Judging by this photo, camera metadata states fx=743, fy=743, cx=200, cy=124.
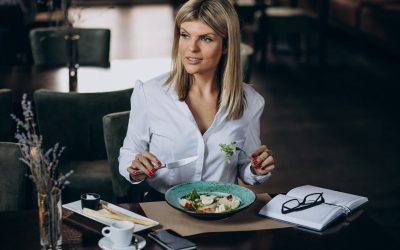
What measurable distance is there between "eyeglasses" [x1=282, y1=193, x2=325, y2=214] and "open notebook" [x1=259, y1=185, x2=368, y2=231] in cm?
1

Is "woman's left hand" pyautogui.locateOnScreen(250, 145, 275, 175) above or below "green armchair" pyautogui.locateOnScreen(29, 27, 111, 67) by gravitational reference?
above

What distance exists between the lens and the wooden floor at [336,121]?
4.92 metres

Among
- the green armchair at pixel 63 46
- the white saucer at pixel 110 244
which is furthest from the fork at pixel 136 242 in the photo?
the green armchair at pixel 63 46

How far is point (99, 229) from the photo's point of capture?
7.06 ft

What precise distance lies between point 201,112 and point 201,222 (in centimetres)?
57

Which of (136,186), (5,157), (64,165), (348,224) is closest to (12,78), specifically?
(64,165)

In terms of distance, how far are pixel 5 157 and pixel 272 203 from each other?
0.92 m

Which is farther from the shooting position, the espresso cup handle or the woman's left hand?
the woman's left hand

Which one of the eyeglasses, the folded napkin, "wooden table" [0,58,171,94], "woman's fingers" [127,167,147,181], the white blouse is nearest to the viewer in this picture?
the folded napkin

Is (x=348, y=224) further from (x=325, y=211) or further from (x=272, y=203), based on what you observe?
(x=272, y=203)

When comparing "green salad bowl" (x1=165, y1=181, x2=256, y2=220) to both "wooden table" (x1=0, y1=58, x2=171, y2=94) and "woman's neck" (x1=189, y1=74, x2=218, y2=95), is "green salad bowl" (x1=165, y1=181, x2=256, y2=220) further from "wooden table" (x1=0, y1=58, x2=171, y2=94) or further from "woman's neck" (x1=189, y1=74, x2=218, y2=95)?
"wooden table" (x1=0, y1=58, x2=171, y2=94)

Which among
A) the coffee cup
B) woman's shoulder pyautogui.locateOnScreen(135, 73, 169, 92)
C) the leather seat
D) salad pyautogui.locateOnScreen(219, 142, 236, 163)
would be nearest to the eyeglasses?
salad pyautogui.locateOnScreen(219, 142, 236, 163)

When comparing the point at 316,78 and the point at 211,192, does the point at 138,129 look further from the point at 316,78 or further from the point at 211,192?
the point at 316,78

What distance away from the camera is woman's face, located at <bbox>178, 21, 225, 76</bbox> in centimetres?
253
